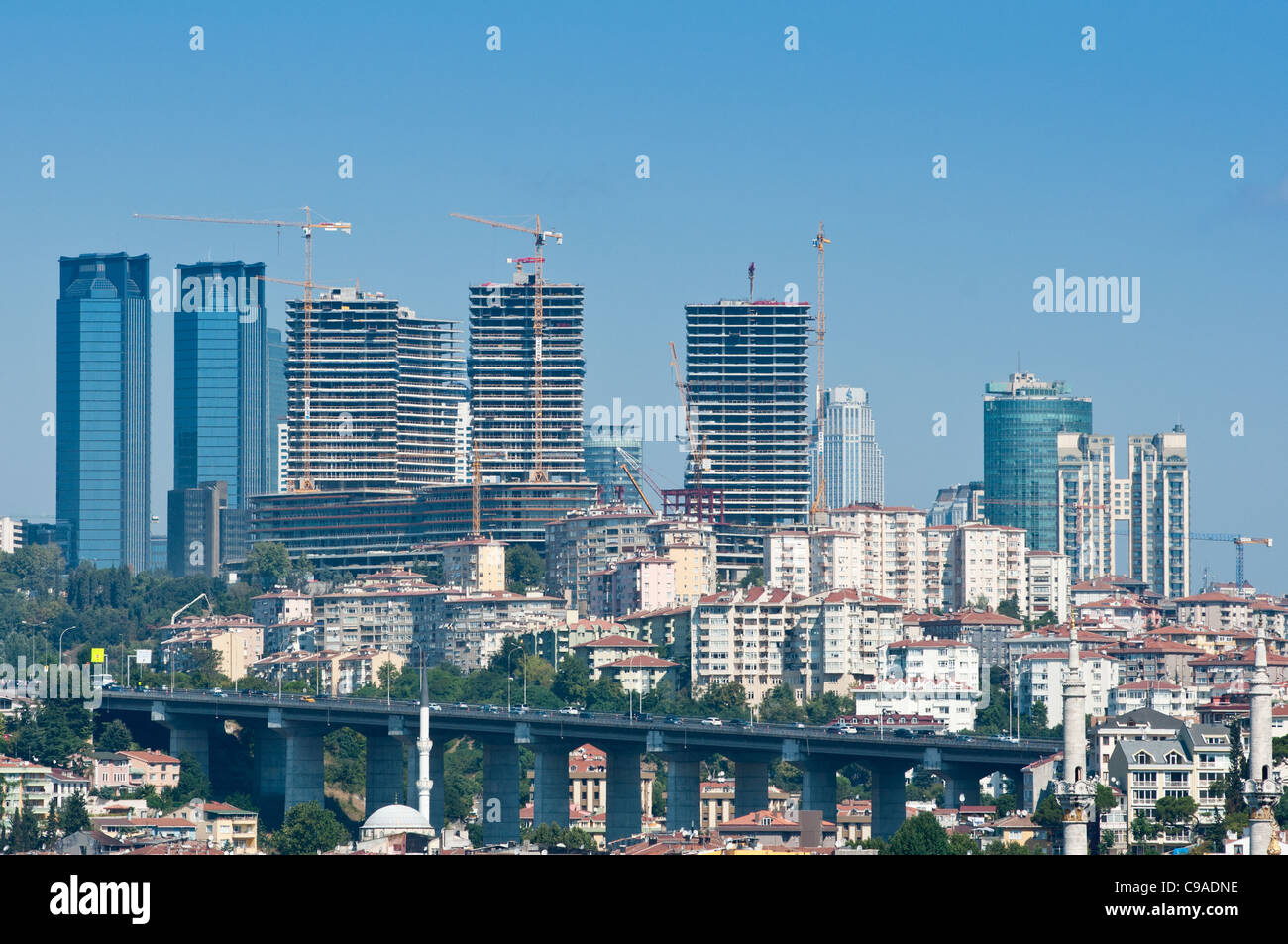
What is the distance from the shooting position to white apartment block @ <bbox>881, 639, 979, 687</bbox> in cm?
13175

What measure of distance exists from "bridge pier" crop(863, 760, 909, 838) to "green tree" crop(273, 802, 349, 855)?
21911 mm

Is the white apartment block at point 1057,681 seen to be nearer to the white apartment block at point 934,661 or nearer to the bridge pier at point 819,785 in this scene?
the white apartment block at point 934,661

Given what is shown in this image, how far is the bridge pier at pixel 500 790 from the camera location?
10588 centimetres

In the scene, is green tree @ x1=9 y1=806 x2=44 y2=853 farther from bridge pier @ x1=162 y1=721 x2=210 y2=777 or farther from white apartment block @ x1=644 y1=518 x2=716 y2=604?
white apartment block @ x1=644 y1=518 x2=716 y2=604

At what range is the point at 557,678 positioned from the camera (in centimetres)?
13650

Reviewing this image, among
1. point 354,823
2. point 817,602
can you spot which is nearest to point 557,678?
point 817,602

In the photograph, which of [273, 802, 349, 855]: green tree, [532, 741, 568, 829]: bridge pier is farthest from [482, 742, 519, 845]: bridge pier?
[273, 802, 349, 855]: green tree

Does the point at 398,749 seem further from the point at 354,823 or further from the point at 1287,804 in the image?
the point at 1287,804

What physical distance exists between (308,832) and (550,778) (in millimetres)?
13832

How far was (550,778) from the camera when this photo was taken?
358 feet

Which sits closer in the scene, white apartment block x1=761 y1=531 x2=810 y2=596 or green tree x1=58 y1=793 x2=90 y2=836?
green tree x1=58 y1=793 x2=90 y2=836
